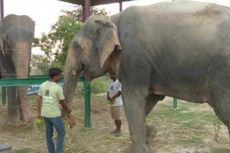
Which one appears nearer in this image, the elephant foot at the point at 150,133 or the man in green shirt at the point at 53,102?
the man in green shirt at the point at 53,102

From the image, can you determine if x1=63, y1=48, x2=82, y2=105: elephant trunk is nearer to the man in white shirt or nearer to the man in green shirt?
Result: the man in green shirt

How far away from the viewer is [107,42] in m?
6.00

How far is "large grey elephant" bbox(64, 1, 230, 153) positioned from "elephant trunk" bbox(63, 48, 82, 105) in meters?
0.18

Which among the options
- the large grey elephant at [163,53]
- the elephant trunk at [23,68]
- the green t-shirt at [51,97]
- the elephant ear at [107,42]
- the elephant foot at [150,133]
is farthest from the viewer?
the elephant trunk at [23,68]

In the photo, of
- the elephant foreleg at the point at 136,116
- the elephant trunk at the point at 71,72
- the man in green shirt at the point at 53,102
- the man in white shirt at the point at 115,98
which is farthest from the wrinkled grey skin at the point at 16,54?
the elephant foreleg at the point at 136,116

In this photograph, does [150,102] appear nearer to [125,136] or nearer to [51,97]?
[125,136]

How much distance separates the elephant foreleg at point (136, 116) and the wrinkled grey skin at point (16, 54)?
2.72m

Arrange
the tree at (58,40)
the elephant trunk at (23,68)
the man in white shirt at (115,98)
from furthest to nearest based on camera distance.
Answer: the tree at (58,40), the elephant trunk at (23,68), the man in white shirt at (115,98)

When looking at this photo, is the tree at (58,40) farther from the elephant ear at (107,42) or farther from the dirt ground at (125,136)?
the elephant ear at (107,42)

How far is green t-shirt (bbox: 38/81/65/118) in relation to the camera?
613cm

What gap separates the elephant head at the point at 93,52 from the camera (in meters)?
6.01

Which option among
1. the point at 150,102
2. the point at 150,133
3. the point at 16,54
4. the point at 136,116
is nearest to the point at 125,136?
the point at 150,133

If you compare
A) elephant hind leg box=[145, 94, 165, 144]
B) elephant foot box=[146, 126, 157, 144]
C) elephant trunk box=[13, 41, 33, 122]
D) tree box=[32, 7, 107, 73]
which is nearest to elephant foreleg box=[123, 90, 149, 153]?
elephant hind leg box=[145, 94, 165, 144]

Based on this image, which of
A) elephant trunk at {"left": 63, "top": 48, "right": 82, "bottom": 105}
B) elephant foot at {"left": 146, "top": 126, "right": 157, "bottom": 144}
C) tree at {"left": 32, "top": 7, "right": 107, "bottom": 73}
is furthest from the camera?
tree at {"left": 32, "top": 7, "right": 107, "bottom": 73}
